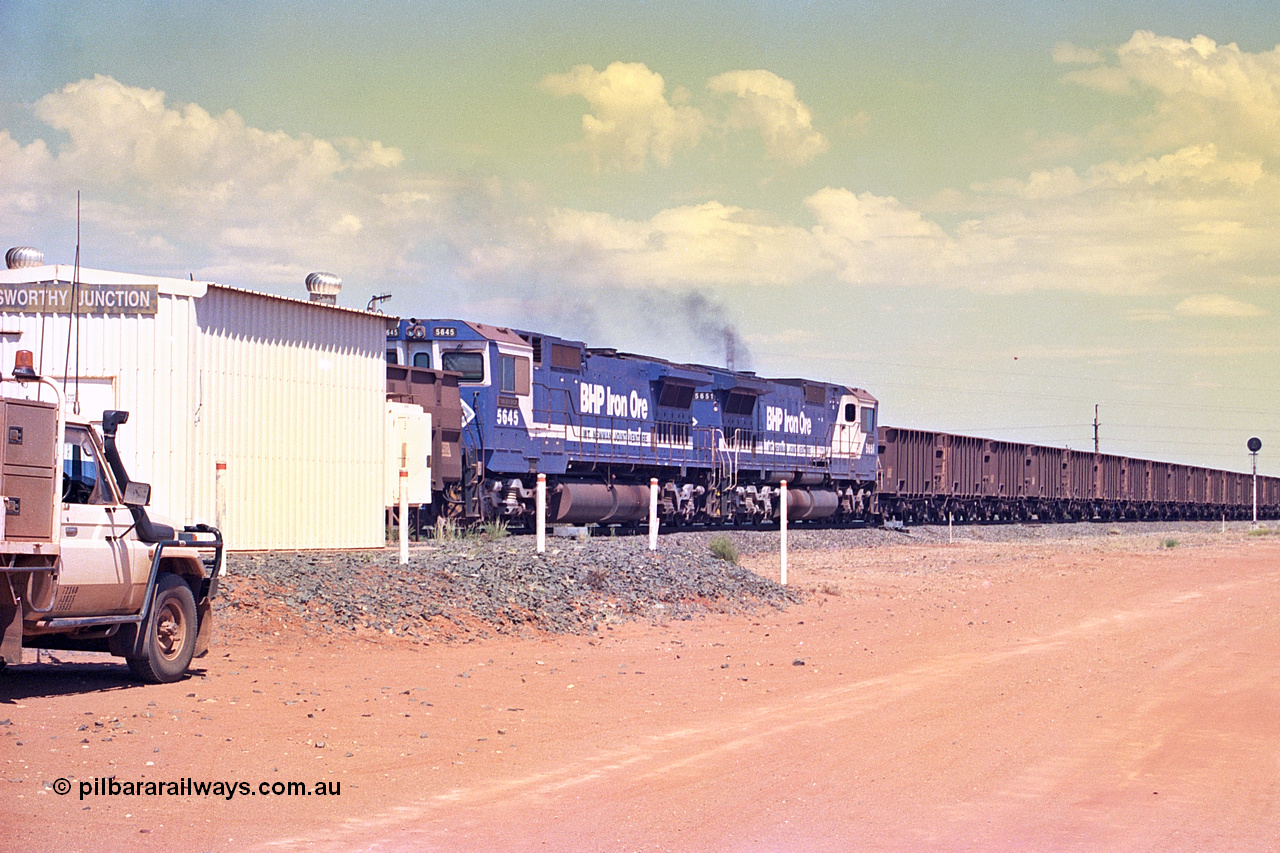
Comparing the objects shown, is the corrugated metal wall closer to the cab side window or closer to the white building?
the white building

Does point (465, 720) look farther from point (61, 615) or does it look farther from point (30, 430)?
point (30, 430)

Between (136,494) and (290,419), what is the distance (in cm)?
768

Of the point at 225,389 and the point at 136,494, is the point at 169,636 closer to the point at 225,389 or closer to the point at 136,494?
the point at 136,494

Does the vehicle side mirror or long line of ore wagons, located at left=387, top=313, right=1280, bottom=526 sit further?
long line of ore wagons, located at left=387, top=313, right=1280, bottom=526

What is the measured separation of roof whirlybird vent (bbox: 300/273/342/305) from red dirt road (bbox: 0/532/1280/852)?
784 centimetres

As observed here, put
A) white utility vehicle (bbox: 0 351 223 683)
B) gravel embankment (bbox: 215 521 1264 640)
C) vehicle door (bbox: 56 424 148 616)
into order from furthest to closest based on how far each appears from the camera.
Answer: gravel embankment (bbox: 215 521 1264 640) → vehicle door (bbox: 56 424 148 616) → white utility vehicle (bbox: 0 351 223 683)

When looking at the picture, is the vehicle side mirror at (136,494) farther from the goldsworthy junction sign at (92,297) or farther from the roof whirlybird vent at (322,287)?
the roof whirlybird vent at (322,287)

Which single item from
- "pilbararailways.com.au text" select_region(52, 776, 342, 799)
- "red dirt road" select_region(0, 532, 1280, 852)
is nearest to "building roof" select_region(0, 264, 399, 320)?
"red dirt road" select_region(0, 532, 1280, 852)

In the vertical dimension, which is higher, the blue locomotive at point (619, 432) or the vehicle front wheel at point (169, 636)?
the blue locomotive at point (619, 432)

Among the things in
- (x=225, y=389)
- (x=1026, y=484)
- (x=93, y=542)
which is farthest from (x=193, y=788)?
(x=1026, y=484)

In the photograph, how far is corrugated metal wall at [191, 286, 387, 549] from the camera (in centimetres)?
1538

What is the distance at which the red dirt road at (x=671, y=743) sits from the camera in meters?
6.09

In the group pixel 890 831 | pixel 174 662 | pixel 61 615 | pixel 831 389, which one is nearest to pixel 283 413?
pixel 174 662

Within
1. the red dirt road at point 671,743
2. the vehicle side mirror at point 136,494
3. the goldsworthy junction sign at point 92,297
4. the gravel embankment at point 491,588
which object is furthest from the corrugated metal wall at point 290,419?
the vehicle side mirror at point 136,494
